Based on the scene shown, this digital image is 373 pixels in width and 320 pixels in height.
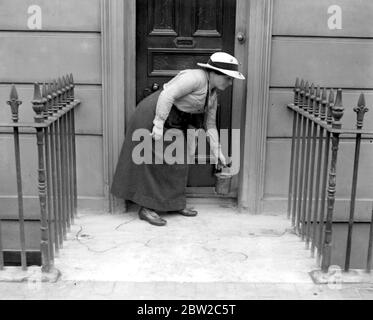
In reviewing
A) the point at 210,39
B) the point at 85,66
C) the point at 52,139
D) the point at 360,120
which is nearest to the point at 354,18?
the point at 210,39

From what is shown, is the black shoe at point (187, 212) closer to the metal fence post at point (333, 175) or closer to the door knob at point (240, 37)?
the metal fence post at point (333, 175)

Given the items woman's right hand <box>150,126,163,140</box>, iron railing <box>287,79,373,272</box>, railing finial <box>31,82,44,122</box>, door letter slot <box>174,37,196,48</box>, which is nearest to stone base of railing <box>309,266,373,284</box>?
iron railing <box>287,79,373,272</box>

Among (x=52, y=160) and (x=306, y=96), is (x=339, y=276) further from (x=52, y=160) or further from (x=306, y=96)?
(x=52, y=160)

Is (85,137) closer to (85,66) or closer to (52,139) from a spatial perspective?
(85,66)

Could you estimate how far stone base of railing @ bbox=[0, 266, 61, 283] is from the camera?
4.27 m

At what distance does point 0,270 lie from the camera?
173 inches

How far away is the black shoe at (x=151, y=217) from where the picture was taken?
216 inches

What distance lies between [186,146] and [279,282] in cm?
183

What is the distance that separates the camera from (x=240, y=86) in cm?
580

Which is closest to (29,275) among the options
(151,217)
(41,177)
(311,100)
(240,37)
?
(41,177)

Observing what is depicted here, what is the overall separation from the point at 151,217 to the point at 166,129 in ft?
2.89

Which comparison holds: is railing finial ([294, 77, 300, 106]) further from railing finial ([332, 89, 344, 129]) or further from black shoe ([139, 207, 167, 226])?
black shoe ([139, 207, 167, 226])

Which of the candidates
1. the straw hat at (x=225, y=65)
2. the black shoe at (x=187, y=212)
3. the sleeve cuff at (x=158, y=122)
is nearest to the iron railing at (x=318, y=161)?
the straw hat at (x=225, y=65)

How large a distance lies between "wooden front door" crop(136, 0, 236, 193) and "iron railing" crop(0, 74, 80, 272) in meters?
0.83
